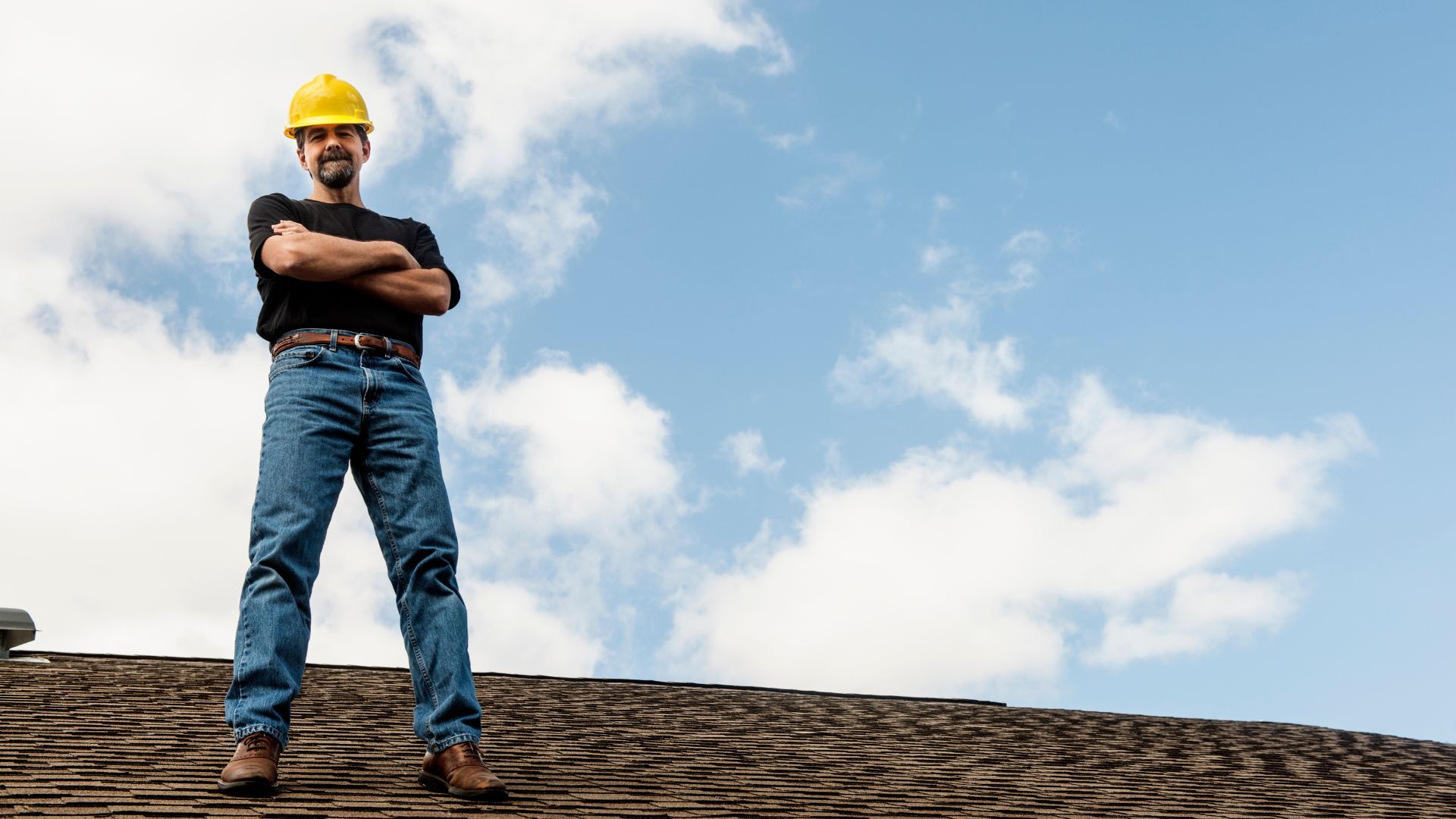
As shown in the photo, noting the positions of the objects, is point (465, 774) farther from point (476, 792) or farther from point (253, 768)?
point (253, 768)

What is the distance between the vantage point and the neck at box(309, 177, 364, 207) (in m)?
3.78

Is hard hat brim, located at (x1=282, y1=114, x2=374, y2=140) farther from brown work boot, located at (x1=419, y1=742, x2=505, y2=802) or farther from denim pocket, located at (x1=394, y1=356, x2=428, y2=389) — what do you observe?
brown work boot, located at (x1=419, y1=742, x2=505, y2=802)

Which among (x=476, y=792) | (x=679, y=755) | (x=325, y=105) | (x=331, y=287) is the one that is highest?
(x=325, y=105)

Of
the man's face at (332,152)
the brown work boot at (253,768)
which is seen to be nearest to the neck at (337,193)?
the man's face at (332,152)

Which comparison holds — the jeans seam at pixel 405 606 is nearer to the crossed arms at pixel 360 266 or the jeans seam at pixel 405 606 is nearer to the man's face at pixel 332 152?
the crossed arms at pixel 360 266

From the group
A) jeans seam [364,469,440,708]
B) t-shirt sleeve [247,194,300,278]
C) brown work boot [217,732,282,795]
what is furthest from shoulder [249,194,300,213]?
brown work boot [217,732,282,795]

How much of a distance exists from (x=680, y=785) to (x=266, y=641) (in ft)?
4.96

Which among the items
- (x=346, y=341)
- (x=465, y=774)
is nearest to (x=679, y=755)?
(x=465, y=774)

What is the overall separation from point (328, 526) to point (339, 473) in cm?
14

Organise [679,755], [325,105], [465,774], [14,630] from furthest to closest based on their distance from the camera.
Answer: [14,630] → [679,755] → [325,105] → [465,774]

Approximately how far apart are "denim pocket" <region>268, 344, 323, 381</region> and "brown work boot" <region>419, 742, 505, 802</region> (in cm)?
103

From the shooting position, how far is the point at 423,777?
3.61 metres

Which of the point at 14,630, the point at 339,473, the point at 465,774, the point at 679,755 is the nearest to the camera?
the point at 465,774

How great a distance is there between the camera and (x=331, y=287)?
3.55 metres
